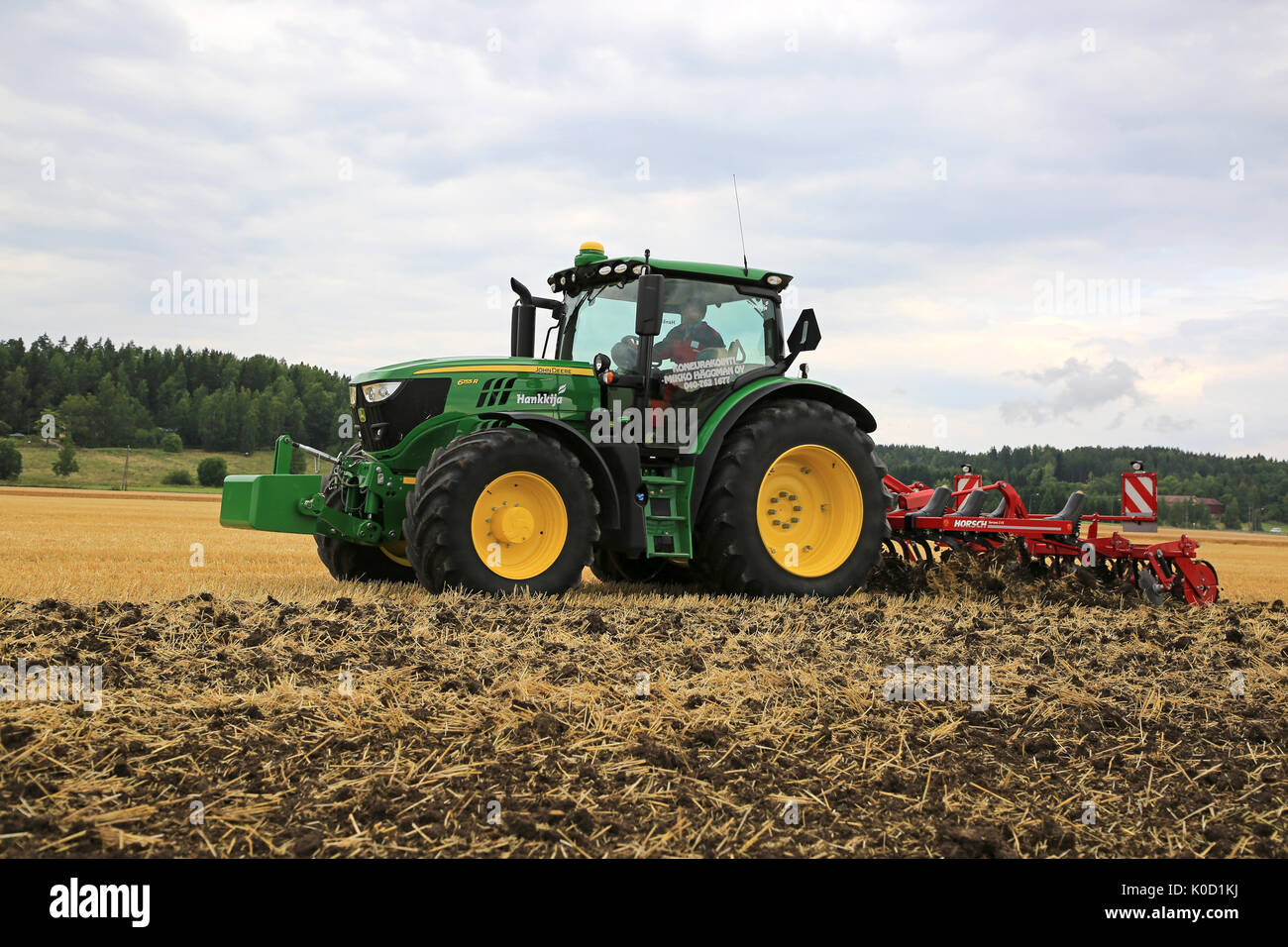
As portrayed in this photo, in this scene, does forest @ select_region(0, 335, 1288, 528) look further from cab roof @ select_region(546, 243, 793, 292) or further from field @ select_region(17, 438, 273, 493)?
cab roof @ select_region(546, 243, 793, 292)

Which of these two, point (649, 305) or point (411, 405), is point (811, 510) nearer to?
point (649, 305)

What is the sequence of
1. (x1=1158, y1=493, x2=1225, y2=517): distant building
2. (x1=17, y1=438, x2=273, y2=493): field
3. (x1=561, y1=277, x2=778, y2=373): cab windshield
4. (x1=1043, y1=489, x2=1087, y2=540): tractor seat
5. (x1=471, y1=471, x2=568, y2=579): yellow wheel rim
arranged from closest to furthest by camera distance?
(x1=471, y1=471, x2=568, y2=579): yellow wheel rim
(x1=561, y1=277, x2=778, y2=373): cab windshield
(x1=1043, y1=489, x2=1087, y2=540): tractor seat
(x1=17, y1=438, x2=273, y2=493): field
(x1=1158, y1=493, x2=1225, y2=517): distant building

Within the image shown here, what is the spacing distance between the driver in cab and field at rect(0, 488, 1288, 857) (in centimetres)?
222

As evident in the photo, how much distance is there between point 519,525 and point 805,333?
117 inches

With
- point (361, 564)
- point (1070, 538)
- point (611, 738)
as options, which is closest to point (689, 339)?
point (361, 564)

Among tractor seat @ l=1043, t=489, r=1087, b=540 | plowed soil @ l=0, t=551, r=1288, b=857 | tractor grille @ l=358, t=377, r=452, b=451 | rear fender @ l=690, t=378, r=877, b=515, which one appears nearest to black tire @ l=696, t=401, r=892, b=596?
rear fender @ l=690, t=378, r=877, b=515

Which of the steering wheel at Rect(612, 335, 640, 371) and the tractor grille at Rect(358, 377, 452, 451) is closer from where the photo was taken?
the tractor grille at Rect(358, 377, 452, 451)

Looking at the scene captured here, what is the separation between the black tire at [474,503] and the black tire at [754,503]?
107cm

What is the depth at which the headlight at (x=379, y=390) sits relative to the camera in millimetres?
7605

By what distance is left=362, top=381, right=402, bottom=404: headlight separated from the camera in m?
7.61

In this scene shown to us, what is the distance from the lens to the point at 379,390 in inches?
303

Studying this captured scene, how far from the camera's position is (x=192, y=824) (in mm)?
3166

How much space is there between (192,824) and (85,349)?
349ft

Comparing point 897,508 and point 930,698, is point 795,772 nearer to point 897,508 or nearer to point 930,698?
point 930,698
